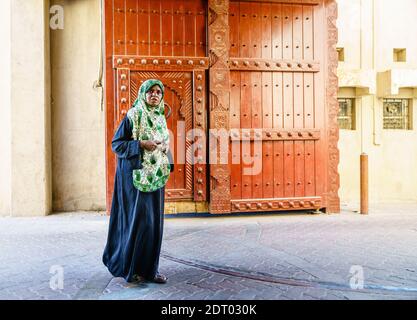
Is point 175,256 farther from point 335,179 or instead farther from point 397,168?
point 397,168

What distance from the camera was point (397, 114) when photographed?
30.3 feet

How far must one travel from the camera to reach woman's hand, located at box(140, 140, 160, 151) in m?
3.71

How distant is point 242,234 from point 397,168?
189 inches

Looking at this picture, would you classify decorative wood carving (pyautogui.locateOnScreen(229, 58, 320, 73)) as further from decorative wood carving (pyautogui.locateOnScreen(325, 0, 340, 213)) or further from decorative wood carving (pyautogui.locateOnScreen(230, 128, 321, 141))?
decorative wood carving (pyautogui.locateOnScreen(230, 128, 321, 141))

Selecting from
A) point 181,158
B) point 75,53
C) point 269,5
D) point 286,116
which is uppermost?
point 269,5

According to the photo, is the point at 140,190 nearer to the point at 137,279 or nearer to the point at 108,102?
the point at 137,279

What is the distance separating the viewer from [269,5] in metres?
7.46

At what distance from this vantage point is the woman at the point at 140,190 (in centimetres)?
369

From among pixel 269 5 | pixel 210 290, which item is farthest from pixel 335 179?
pixel 210 290

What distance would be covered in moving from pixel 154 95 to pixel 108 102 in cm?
345

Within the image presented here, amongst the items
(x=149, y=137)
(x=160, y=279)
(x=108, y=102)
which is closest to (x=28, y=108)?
(x=108, y=102)

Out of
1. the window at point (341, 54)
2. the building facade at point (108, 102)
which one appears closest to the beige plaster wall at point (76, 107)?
the building facade at point (108, 102)

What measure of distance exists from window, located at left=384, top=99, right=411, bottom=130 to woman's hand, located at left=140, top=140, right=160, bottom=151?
7.04 metres

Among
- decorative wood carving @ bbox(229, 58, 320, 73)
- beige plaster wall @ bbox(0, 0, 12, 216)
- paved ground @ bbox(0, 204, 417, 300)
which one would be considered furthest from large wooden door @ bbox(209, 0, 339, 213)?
beige plaster wall @ bbox(0, 0, 12, 216)
